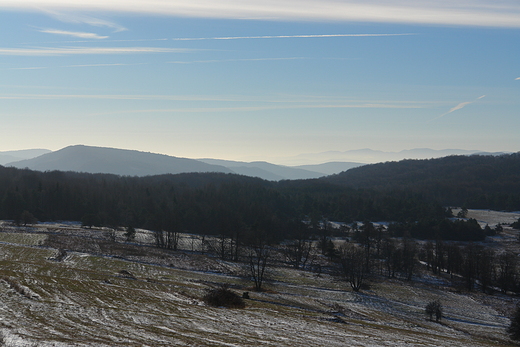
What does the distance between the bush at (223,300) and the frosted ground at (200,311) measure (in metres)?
1.08

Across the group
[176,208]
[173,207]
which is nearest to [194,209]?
[176,208]

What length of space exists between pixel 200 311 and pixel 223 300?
16.1 ft

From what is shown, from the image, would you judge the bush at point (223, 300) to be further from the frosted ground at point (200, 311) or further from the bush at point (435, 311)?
the bush at point (435, 311)

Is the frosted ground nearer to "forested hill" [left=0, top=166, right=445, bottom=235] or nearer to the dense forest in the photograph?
the dense forest

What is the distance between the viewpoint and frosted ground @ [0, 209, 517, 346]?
837 inches

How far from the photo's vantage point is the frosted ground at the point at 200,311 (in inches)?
837

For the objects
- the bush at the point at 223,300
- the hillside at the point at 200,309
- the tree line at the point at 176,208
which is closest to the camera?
the hillside at the point at 200,309

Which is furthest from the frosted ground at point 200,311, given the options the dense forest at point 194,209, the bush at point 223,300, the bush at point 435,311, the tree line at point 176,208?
the dense forest at point 194,209

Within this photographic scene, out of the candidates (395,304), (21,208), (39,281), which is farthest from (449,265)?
(21,208)

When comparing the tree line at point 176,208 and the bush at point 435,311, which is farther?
the tree line at point 176,208

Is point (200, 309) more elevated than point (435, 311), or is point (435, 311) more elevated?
point (200, 309)

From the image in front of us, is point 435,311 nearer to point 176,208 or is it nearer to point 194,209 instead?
point 176,208

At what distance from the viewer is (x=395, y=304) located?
165 ft

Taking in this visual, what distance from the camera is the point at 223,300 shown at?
111 feet
